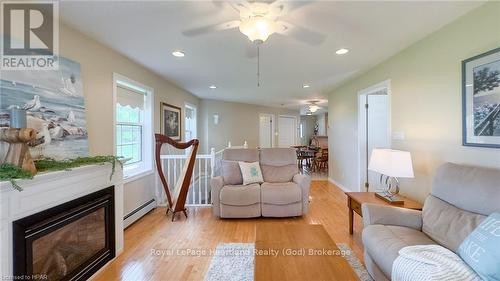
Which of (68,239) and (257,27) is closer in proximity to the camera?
(257,27)

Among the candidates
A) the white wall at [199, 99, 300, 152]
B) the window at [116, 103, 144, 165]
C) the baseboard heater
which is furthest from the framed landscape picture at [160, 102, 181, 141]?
the white wall at [199, 99, 300, 152]

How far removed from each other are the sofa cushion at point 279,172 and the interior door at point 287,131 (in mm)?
6016

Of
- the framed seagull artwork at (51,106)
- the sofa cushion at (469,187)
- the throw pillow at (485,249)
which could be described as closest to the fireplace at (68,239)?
the framed seagull artwork at (51,106)

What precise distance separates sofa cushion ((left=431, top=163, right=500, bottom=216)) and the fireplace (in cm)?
316

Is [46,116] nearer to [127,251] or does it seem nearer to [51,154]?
[51,154]

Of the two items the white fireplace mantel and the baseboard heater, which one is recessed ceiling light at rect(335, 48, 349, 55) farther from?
the baseboard heater

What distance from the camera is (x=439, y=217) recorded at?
196 cm

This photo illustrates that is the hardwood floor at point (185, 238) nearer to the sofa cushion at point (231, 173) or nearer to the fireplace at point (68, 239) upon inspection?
the fireplace at point (68, 239)

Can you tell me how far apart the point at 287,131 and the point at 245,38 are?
809 cm

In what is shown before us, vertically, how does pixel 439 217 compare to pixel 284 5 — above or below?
below

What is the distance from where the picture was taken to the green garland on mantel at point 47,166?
4.81 feet

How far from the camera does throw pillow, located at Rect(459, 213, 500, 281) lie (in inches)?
52.6

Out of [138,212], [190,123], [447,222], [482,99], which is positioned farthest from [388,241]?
[190,123]

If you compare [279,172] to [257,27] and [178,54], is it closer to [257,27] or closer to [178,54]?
[178,54]
